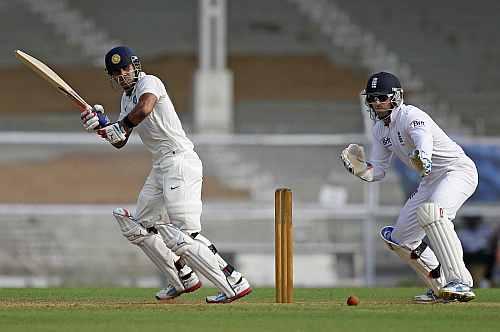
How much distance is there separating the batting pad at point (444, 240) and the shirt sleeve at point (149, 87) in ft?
5.87

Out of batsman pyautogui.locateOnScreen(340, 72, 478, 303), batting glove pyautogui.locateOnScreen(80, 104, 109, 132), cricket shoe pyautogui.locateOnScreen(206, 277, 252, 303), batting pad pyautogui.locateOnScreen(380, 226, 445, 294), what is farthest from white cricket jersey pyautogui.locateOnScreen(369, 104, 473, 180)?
batting glove pyautogui.locateOnScreen(80, 104, 109, 132)

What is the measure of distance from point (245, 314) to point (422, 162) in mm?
1405

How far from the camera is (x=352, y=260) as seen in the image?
1484 cm

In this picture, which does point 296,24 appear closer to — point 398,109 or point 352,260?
point 352,260

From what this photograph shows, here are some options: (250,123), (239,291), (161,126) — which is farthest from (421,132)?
(250,123)

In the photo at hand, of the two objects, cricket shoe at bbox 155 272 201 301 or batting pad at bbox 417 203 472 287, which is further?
cricket shoe at bbox 155 272 201 301

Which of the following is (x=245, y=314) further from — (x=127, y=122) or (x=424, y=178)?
(x=424, y=178)

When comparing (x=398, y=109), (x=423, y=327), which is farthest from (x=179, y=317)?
(x=398, y=109)

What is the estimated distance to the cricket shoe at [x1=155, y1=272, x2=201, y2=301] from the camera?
9.17m

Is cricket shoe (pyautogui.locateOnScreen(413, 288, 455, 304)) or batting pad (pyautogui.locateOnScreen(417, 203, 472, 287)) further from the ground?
batting pad (pyautogui.locateOnScreen(417, 203, 472, 287))

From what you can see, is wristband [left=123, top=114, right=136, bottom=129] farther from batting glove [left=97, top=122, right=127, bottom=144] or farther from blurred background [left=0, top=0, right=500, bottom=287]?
blurred background [left=0, top=0, right=500, bottom=287]

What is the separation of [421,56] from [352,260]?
1025 centimetres

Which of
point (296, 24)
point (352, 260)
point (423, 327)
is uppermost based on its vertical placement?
point (296, 24)

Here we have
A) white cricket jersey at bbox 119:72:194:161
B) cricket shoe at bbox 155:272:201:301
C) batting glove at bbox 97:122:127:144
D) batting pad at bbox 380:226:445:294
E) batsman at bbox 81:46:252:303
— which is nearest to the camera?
batting glove at bbox 97:122:127:144
